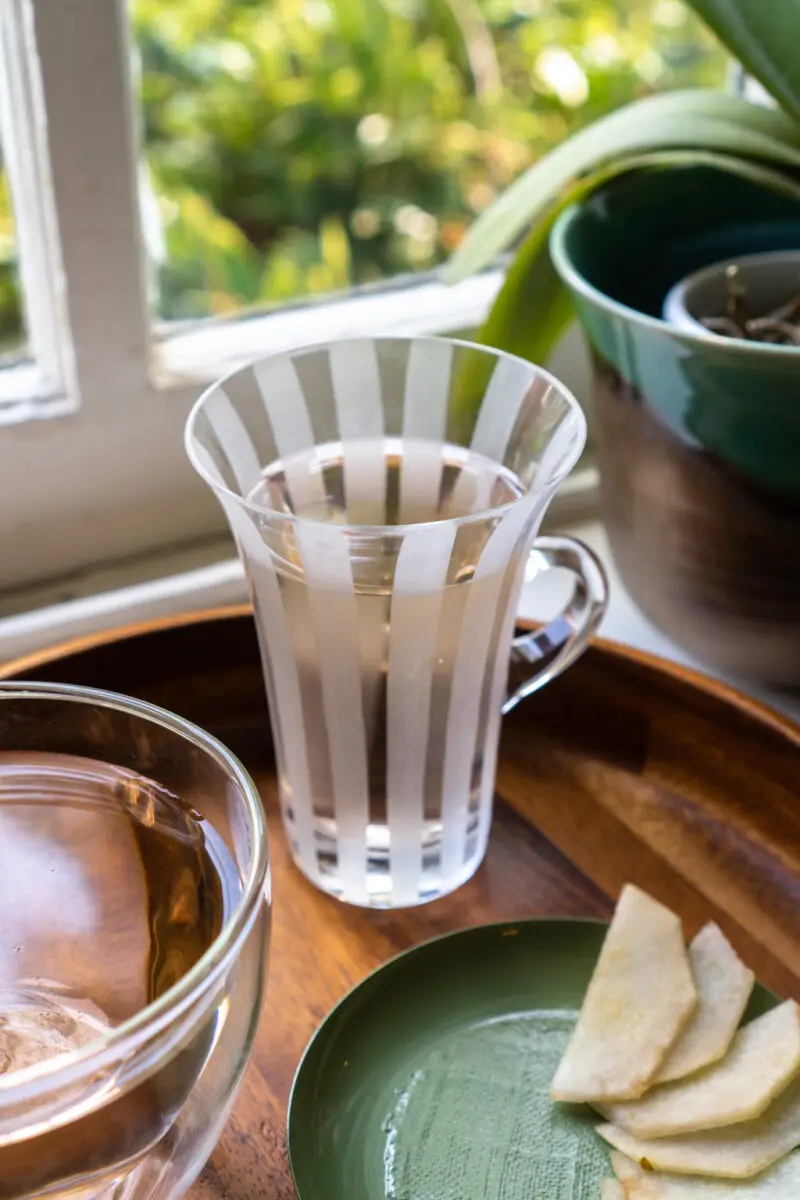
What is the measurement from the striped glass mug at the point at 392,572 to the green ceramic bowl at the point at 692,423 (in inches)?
2.3

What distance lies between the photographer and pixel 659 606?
0.53 meters

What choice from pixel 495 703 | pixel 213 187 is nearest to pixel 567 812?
pixel 495 703

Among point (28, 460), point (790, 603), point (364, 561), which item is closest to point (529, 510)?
point (364, 561)

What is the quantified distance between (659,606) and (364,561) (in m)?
0.19

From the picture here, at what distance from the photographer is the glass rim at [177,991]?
0.83 feet

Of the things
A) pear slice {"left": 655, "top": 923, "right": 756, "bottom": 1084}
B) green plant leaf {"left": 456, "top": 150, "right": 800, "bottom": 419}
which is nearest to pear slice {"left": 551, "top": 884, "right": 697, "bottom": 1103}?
pear slice {"left": 655, "top": 923, "right": 756, "bottom": 1084}

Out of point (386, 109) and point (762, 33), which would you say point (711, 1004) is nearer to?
point (762, 33)

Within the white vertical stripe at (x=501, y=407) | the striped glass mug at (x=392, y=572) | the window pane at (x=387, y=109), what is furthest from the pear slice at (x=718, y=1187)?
the window pane at (x=387, y=109)

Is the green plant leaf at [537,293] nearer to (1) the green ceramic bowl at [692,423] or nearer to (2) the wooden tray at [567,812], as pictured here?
(1) the green ceramic bowl at [692,423]

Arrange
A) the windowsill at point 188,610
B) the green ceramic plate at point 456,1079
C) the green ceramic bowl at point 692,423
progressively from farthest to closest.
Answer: the windowsill at point 188,610 < the green ceramic bowl at point 692,423 < the green ceramic plate at point 456,1079

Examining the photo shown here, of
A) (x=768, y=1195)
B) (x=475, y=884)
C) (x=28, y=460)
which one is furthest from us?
(x=28, y=460)

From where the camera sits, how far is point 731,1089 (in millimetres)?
362

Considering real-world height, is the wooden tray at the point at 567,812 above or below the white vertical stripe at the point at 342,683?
below

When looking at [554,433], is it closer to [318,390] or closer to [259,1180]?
[318,390]
